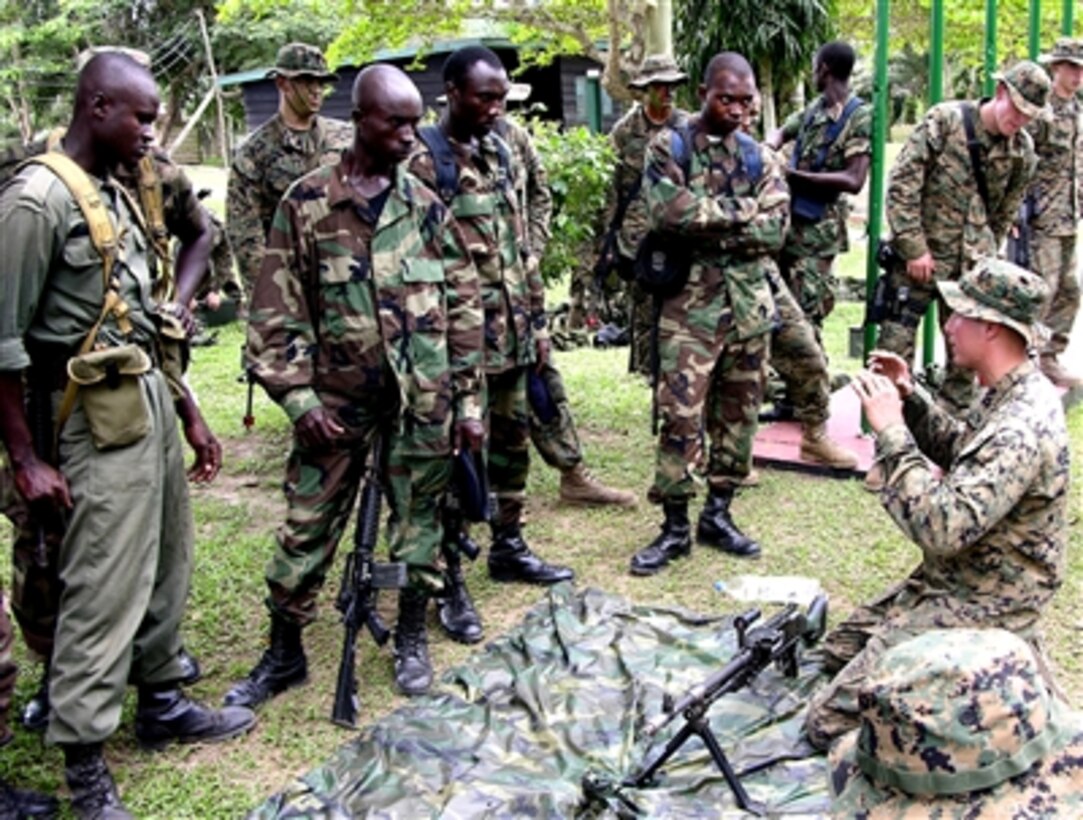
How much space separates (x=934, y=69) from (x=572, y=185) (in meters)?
2.93

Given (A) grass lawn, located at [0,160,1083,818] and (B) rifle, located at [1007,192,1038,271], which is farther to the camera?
(B) rifle, located at [1007,192,1038,271]

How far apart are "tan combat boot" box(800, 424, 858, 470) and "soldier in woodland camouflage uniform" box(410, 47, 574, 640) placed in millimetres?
1887

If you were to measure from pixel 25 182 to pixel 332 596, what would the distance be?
240 centimetres

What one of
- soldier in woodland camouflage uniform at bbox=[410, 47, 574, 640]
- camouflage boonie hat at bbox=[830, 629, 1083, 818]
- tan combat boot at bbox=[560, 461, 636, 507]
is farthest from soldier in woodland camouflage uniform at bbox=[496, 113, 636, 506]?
camouflage boonie hat at bbox=[830, 629, 1083, 818]

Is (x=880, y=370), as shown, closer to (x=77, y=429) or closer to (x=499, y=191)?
(x=499, y=191)

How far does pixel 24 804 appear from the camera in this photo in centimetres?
341

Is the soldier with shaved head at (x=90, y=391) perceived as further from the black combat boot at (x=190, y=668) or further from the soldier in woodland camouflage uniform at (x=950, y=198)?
the soldier in woodland camouflage uniform at (x=950, y=198)

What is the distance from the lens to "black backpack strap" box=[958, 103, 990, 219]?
6148mm

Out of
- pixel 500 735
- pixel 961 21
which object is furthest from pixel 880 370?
pixel 961 21

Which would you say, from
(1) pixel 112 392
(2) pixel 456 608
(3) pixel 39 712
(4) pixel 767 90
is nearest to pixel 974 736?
(1) pixel 112 392

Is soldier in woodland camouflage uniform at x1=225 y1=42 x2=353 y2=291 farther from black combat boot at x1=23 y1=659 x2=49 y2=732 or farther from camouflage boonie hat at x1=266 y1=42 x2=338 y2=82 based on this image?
black combat boot at x1=23 y1=659 x2=49 y2=732

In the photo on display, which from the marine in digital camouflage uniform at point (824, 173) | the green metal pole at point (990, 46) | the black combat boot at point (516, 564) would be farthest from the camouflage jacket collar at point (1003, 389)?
the green metal pole at point (990, 46)

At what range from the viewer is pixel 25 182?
10.4 feet

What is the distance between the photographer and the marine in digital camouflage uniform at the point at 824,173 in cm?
654
